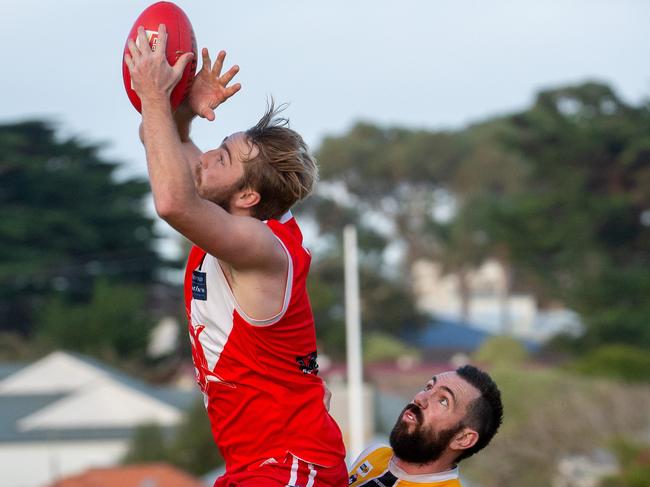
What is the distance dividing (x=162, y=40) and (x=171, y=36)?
0.11m

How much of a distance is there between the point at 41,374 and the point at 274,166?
39048 millimetres

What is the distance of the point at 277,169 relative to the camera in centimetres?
450

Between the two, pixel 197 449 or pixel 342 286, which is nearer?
pixel 197 449

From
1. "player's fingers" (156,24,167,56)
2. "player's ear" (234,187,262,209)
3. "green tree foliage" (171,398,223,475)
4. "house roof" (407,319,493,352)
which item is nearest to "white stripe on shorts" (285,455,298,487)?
"player's ear" (234,187,262,209)

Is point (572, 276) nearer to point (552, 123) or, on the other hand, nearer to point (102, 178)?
point (552, 123)

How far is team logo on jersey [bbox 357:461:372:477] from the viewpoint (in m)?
5.14

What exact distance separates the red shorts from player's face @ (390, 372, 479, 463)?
0.39m

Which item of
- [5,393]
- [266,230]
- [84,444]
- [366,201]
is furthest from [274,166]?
[366,201]

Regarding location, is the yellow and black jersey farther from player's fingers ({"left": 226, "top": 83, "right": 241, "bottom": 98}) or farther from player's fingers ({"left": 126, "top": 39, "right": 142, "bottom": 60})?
player's fingers ({"left": 126, "top": 39, "right": 142, "bottom": 60})

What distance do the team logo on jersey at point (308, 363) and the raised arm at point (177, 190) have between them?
1.31 ft

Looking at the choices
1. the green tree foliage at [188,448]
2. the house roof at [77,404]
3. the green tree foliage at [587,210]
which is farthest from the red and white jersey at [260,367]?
the green tree foliage at [587,210]

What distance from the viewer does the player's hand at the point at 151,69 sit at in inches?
164

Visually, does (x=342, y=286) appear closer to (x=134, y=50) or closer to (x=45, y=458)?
(x=45, y=458)

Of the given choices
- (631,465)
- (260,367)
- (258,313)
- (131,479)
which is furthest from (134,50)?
(131,479)
